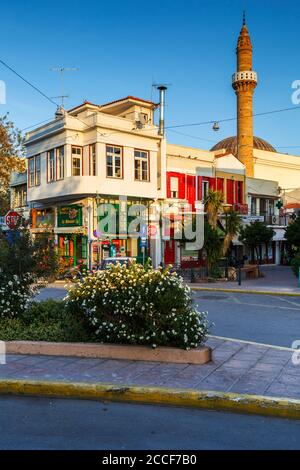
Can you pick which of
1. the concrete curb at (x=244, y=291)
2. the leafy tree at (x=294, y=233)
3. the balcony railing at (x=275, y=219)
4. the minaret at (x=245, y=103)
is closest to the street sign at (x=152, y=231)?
the leafy tree at (x=294, y=233)

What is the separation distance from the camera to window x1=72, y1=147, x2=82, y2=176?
28516 mm

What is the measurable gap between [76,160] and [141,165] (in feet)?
14.2

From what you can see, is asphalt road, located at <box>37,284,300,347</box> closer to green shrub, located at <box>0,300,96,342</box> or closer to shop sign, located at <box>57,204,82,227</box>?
green shrub, located at <box>0,300,96,342</box>

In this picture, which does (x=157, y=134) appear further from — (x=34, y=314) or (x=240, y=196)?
(x=34, y=314)

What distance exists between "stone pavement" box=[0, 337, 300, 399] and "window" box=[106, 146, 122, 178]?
863 inches

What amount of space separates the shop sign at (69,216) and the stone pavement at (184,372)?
70.7 ft

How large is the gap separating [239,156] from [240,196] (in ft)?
23.2

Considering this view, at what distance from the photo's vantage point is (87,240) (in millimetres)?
28062

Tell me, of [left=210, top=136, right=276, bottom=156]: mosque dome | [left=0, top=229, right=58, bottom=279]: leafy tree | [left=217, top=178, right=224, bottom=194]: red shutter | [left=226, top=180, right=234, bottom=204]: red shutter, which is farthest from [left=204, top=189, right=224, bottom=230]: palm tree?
[left=210, top=136, right=276, bottom=156]: mosque dome

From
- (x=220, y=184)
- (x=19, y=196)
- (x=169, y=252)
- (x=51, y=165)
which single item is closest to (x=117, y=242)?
(x=169, y=252)

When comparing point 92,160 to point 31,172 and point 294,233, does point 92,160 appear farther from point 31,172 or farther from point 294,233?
point 294,233

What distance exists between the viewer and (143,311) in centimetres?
701

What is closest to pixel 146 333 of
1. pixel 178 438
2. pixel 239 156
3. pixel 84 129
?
pixel 178 438

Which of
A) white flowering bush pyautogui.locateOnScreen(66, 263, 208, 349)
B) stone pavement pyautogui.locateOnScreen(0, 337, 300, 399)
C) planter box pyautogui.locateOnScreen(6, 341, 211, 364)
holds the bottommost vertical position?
stone pavement pyautogui.locateOnScreen(0, 337, 300, 399)
